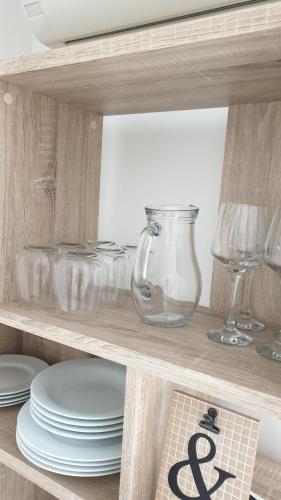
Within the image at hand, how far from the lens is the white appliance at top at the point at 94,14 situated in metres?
0.68

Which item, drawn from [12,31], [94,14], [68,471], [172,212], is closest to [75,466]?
[68,471]

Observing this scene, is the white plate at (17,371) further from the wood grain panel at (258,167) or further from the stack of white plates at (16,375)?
the wood grain panel at (258,167)

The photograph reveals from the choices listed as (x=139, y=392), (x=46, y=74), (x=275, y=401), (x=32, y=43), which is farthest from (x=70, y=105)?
(x=275, y=401)

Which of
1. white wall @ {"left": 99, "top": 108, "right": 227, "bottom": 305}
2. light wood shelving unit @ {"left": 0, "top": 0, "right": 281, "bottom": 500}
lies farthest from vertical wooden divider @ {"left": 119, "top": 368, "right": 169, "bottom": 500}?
white wall @ {"left": 99, "top": 108, "right": 227, "bottom": 305}

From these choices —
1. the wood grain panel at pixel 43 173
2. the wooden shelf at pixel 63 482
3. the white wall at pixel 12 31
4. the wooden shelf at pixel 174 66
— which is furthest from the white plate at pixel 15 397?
the white wall at pixel 12 31

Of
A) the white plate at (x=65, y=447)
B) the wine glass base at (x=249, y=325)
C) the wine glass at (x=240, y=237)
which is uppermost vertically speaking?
the wine glass at (x=240, y=237)

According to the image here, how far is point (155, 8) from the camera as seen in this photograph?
687 millimetres

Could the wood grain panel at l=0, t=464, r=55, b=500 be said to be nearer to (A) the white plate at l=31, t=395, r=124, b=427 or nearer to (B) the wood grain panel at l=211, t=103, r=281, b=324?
(A) the white plate at l=31, t=395, r=124, b=427

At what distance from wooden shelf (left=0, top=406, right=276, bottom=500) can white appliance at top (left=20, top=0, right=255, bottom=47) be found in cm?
84

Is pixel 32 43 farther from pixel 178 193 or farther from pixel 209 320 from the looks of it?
pixel 209 320

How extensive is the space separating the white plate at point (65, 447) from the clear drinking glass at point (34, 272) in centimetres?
26

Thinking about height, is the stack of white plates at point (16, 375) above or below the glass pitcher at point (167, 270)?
below

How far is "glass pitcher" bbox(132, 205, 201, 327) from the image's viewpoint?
75 centimetres

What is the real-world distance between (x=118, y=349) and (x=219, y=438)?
21 centimetres
